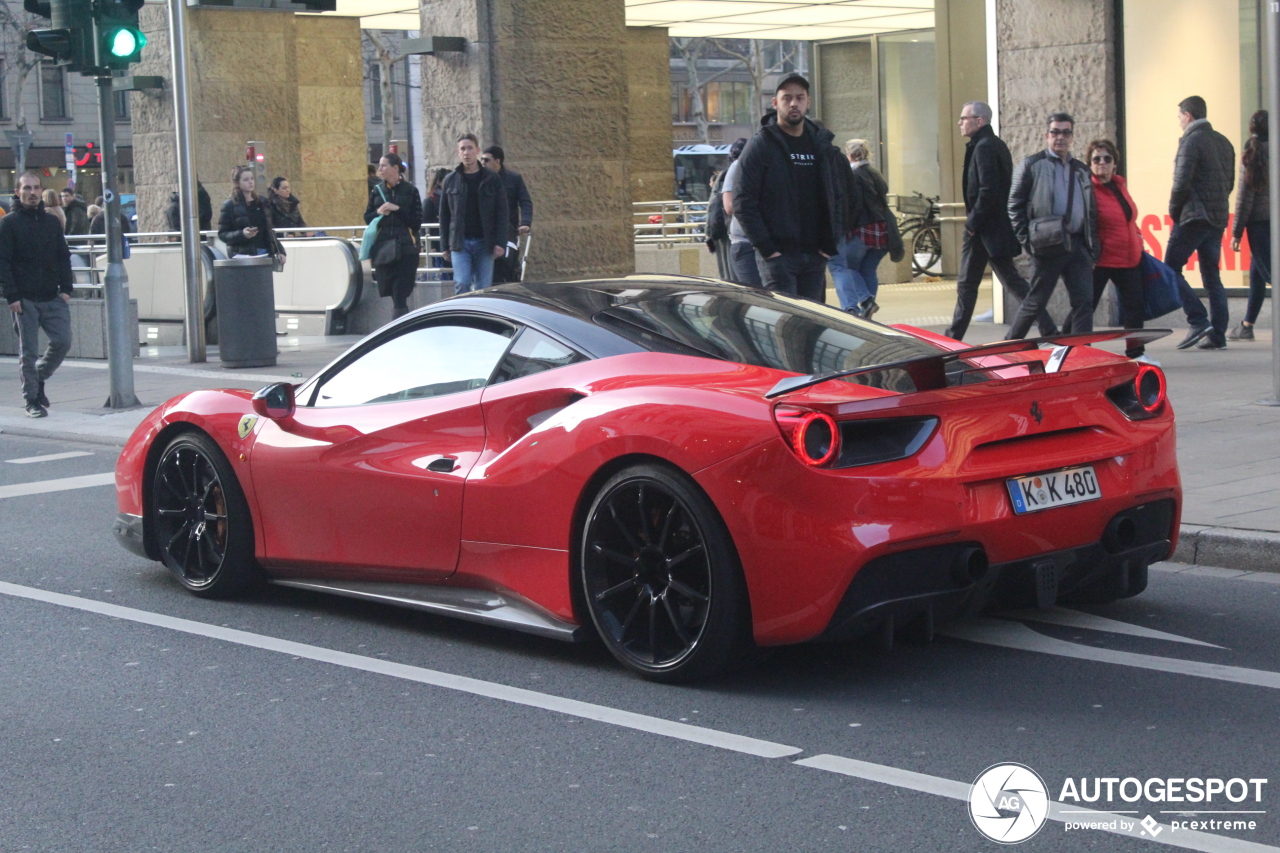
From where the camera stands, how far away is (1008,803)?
4020mm

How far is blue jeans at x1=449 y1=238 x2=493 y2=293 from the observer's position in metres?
15.3

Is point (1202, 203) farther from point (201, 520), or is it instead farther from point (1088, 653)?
point (201, 520)

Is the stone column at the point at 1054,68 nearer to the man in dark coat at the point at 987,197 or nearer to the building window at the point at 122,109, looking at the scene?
the man in dark coat at the point at 987,197

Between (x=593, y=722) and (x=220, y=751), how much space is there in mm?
1039

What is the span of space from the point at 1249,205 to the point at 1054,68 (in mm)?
2992

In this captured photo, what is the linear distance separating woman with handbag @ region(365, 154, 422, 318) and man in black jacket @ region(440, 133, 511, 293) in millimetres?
2176

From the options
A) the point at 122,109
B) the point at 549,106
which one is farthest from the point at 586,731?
the point at 122,109

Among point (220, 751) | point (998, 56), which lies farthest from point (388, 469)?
point (998, 56)

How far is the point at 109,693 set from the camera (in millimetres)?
5414

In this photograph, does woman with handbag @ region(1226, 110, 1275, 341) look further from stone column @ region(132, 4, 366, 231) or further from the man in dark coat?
stone column @ region(132, 4, 366, 231)

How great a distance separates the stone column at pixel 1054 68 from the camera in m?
15.1

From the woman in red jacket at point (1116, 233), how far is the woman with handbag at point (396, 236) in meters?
7.62

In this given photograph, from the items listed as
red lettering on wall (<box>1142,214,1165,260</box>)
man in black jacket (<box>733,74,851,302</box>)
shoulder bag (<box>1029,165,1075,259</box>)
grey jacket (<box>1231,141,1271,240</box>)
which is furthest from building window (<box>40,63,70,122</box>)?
man in black jacket (<box>733,74,851,302</box>)

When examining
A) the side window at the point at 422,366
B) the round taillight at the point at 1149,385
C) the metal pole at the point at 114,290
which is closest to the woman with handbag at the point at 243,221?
the metal pole at the point at 114,290
